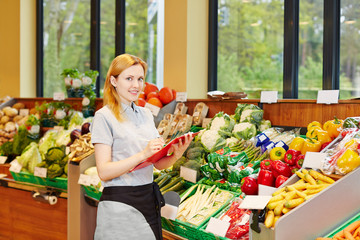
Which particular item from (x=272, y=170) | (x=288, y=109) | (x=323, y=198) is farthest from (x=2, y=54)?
(x=323, y=198)

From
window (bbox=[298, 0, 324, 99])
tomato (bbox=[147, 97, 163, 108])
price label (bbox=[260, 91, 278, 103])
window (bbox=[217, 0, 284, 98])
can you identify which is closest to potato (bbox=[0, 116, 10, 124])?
tomato (bbox=[147, 97, 163, 108])

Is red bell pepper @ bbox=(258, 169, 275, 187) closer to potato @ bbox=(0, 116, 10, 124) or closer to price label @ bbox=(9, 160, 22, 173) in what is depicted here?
price label @ bbox=(9, 160, 22, 173)

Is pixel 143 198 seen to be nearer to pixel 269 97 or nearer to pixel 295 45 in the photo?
pixel 269 97

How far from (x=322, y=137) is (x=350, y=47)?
1.29m

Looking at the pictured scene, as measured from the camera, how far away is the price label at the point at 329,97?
297 cm

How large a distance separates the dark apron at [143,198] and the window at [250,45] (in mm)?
2330

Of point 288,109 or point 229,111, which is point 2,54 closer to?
point 229,111

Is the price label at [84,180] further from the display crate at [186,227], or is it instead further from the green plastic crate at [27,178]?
the display crate at [186,227]

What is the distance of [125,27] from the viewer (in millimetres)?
5734

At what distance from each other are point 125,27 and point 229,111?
2.56 m

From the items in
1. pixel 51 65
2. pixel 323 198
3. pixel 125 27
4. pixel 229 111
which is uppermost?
pixel 125 27

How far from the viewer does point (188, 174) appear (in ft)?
9.81

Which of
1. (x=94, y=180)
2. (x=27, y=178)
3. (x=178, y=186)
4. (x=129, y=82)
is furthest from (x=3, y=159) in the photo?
(x=129, y=82)

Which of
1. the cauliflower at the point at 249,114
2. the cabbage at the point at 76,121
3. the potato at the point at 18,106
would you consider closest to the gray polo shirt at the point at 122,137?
the cauliflower at the point at 249,114
